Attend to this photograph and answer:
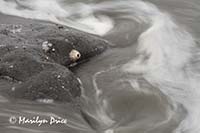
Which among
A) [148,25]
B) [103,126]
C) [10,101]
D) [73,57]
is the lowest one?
[103,126]

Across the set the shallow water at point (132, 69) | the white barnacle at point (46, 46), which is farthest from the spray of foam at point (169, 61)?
the white barnacle at point (46, 46)

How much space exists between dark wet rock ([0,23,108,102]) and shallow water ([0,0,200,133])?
5.2 inches

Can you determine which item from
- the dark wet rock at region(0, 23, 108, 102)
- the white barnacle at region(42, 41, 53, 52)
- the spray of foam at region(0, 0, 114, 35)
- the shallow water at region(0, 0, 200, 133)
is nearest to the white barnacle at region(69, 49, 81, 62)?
the dark wet rock at region(0, 23, 108, 102)

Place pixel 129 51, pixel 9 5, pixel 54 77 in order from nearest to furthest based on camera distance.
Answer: pixel 54 77 → pixel 129 51 → pixel 9 5

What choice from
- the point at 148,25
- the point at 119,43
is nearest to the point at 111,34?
the point at 119,43

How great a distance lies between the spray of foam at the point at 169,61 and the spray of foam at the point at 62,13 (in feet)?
1.50

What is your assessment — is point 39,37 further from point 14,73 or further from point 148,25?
point 148,25

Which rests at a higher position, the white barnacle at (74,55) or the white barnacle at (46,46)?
the white barnacle at (46,46)

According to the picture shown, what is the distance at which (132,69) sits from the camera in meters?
5.70

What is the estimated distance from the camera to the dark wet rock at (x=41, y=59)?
184 inches

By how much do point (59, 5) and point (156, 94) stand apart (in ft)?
11.8

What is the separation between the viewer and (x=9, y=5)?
7723mm

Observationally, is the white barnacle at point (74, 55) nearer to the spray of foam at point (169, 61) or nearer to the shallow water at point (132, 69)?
the shallow water at point (132, 69)

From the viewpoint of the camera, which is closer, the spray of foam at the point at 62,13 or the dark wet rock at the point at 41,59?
the dark wet rock at the point at 41,59
